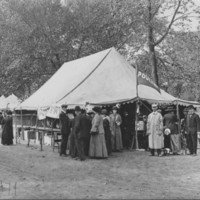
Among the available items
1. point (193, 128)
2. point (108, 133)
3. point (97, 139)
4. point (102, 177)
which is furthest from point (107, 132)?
point (102, 177)

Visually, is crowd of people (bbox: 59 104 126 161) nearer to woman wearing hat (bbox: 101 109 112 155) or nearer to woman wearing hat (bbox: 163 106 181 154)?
woman wearing hat (bbox: 101 109 112 155)

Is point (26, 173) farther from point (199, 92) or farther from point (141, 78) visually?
point (199, 92)

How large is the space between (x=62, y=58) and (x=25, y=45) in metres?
3.07

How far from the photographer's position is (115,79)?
55.8ft

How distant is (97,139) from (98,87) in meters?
4.40

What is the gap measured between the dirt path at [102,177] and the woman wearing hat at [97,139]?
41 centimetres

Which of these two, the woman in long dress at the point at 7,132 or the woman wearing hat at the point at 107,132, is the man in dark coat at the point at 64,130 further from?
the woman in long dress at the point at 7,132

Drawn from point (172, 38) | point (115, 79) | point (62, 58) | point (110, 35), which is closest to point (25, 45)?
point (62, 58)

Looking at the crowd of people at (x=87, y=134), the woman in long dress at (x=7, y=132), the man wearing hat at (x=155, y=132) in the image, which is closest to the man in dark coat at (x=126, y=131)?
the crowd of people at (x=87, y=134)

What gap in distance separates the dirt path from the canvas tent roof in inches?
123

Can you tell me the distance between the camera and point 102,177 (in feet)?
29.4

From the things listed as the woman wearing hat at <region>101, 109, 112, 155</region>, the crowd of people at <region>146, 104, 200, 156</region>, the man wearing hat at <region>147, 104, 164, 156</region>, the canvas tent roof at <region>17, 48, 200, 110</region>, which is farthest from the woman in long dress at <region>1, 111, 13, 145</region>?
the man wearing hat at <region>147, 104, 164, 156</region>

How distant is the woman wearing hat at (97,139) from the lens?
12.2 meters

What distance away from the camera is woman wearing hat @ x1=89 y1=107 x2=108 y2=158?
481 inches
